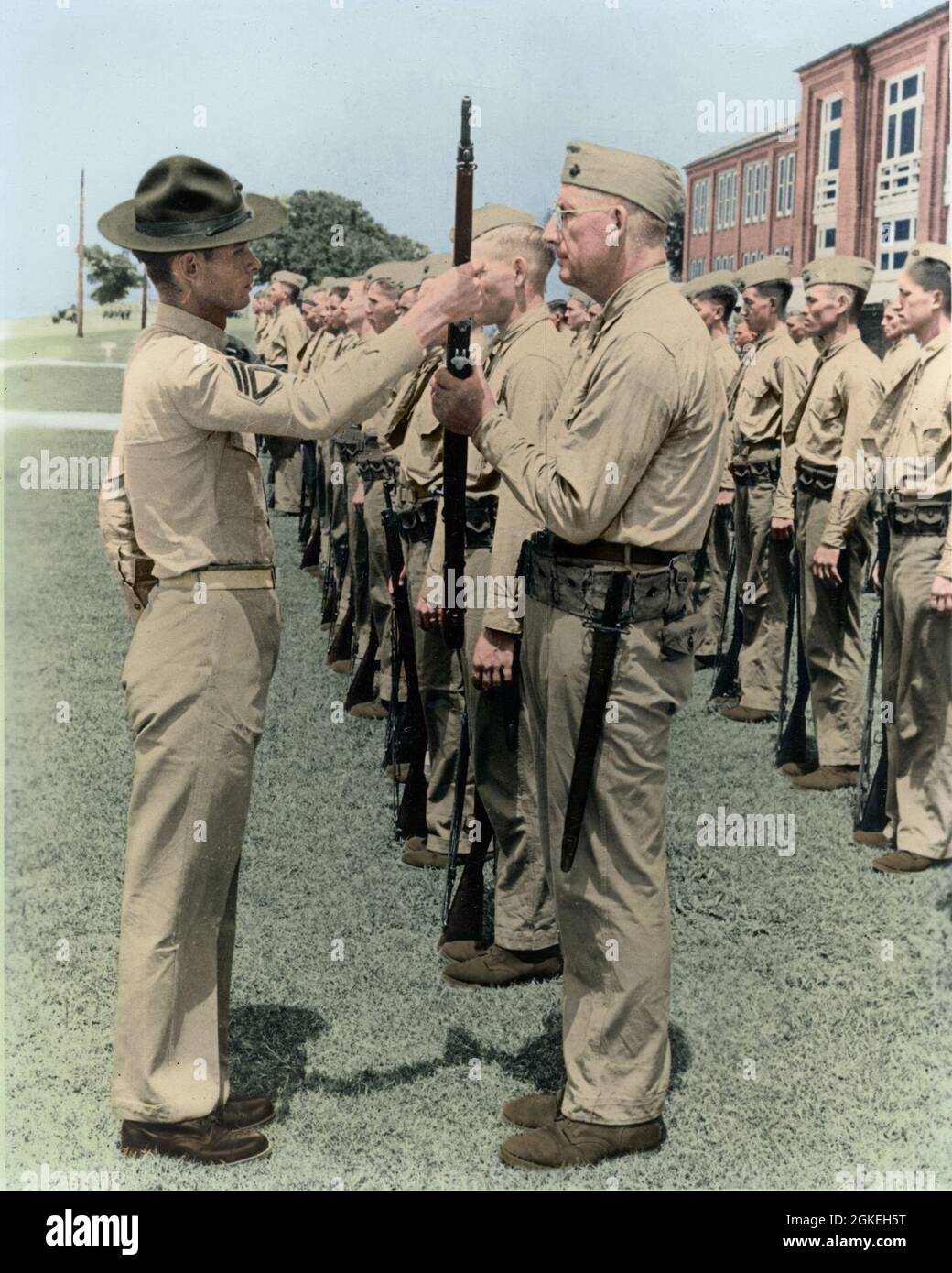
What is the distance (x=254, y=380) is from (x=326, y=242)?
1716 inches

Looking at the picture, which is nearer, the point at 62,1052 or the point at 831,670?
the point at 62,1052

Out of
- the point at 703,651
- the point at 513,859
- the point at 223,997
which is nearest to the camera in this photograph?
the point at 223,997

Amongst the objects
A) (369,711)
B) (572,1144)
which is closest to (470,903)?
(572,1144)

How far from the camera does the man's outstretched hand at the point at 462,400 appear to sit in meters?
4.23

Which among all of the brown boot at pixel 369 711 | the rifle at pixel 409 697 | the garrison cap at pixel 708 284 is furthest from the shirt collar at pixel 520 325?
the garrison cap at pixel 708 284

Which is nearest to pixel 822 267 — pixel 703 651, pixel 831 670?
pixel 831 670

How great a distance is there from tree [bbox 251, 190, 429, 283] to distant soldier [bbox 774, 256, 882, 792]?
1425 inches

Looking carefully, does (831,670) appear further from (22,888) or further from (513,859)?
(22,888)

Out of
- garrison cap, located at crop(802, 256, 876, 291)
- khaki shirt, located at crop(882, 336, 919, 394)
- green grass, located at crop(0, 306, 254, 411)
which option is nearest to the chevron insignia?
khaki shirt, located at crop(882, 336, 919, 394)

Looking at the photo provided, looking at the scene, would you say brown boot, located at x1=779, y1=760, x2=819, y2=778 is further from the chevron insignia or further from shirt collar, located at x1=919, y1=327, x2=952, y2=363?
the chevron insignia

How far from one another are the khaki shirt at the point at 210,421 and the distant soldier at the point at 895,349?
12.8ft

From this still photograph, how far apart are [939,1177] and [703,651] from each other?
711 cm

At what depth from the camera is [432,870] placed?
6.79 m

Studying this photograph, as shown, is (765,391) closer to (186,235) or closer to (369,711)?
(369,711)
